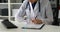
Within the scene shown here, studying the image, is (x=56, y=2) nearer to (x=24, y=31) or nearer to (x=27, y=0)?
(x=27, y=0)

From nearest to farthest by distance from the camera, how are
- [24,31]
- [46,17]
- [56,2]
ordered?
[24,31]
[46,17]
[56,2]

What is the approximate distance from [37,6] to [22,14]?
0.25 meters

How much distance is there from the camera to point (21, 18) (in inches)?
80.0

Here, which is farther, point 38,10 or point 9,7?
point 9,7

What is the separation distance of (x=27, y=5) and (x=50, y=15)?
36 centimetres

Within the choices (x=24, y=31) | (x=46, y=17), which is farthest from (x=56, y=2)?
(x=24, y=31)

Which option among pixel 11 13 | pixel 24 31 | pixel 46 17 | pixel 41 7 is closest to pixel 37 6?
pixel 41 7

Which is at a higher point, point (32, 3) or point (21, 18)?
point (32, 3)

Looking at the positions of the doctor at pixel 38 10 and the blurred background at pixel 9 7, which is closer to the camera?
the doctor at pixel 38 10

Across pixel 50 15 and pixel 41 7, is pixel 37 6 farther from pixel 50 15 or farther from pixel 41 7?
pixel 50 15

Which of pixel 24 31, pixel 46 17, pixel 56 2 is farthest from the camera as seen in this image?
pixel 56 2

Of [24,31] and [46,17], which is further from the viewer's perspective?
[46,17]

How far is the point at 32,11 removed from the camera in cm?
201

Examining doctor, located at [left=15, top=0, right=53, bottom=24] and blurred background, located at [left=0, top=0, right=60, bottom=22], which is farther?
blurred background, located at [left=0, top=0, right=60, bottom=22]
